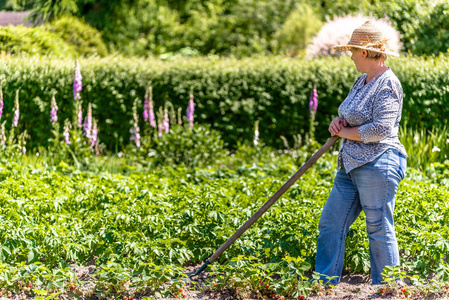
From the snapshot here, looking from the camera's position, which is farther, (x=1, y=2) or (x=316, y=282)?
(x=1, y=2)

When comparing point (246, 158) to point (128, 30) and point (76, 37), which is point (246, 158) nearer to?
point (76, 37)

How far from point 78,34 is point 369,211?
1024 centimetres

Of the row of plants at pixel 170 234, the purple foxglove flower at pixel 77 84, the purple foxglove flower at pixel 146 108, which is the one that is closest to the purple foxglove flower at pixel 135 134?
the purple foxglove flower at pixel 146 108

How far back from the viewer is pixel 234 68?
25.3 feet

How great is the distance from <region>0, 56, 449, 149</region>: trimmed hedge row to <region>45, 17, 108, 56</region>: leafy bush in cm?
425

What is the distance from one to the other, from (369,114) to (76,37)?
9.94 m

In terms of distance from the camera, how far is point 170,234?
13.4ft

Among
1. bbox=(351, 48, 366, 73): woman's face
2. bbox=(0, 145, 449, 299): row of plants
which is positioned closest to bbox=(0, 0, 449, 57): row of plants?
bbox=(0, 145, 449, 299): row of plants

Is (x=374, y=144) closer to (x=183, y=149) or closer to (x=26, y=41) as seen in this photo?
(x=183, y=149)

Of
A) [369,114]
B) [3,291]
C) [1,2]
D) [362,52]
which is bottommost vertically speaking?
[3,291]

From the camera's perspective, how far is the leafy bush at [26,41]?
9.27 meters

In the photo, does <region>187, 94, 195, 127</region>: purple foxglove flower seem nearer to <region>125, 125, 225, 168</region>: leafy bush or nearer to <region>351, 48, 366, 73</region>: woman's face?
<region>125, 125, 225, 168</region>: leafy bush

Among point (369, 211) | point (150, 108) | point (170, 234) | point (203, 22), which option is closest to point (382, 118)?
point (369, 211)

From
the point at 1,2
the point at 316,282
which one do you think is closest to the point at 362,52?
the point at 316,282
